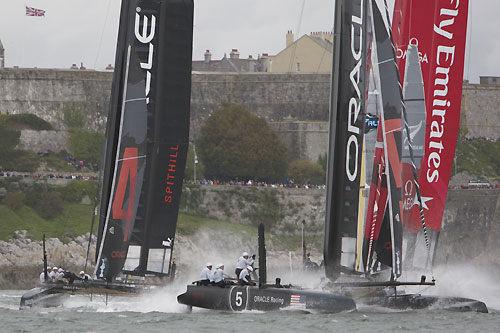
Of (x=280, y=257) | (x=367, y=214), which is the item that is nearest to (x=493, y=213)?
(x=280, y=257)

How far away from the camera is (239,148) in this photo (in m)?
64.9

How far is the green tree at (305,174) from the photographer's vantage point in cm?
6769

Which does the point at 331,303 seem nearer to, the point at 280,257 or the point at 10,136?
the point at 280,257

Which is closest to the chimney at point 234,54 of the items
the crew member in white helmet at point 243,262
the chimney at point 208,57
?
the chimney at point 208,57

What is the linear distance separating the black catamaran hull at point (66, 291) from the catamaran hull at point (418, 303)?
496cm

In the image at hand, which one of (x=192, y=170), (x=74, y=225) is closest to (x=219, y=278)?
(x=74, y=225)

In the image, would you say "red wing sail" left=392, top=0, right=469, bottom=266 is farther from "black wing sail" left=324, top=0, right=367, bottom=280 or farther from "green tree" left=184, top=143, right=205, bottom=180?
"green tree" left=184, top=143, right=205, bottom=180

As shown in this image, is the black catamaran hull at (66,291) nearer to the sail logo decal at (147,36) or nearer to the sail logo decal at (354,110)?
the sail logo decal at (147,36)

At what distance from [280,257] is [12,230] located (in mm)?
12704

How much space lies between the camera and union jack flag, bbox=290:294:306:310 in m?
24.1

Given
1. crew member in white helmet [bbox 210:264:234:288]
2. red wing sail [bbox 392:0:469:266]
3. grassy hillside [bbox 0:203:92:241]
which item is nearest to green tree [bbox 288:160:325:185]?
grassy hillside [bbox 0:203:92:241]

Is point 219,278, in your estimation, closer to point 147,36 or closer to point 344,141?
point 344,141

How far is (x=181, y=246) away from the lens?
53344 millimetres

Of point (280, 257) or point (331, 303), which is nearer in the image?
point (331, 303)
